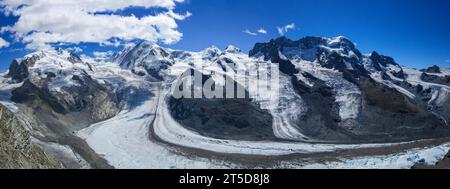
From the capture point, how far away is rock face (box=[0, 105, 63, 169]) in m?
41.7

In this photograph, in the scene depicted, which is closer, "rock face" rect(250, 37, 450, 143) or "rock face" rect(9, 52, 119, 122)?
"rock face" rect(250, 37, 450, 143)

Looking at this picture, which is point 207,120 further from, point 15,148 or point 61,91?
point 15,148

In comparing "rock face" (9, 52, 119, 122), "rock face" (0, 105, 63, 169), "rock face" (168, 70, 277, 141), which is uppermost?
"rock face" (9, 52, 119, 122)

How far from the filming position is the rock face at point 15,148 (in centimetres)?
Answer: 4169

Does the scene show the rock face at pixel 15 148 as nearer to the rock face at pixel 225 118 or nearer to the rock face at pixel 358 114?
the rock face at pixel 225 118

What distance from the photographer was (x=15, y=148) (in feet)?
147

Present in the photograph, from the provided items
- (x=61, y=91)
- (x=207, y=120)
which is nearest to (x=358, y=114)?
(x=207, y=120)

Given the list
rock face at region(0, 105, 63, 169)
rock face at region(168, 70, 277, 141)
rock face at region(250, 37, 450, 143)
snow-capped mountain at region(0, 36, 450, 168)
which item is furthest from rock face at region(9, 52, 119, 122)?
rock face at region(0, 105, 63, 169)

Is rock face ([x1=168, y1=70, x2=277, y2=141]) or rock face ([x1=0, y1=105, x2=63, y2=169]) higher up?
rock face ([x1=168, y1=70, x2=277, y2=141])

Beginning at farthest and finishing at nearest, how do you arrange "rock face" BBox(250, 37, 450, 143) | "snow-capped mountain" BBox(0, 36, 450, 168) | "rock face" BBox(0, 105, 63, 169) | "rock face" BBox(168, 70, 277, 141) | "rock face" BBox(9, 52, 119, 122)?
1. "rock face" BBox(9, 52, 119, 122)
2. "rock face" BBox(168, 70, 277, 141)
3. "rock face" BBox(250, 37, 450, 143)
4. "snow-capped mountain" BBox(0, 36, 450, 168)
5. "rock face" BBox(0, 105, 63, 169)

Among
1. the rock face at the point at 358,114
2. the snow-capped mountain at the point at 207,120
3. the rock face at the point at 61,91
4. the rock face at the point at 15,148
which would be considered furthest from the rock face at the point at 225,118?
the rock face at the point at 15,148

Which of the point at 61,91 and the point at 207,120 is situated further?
the point at 61,91

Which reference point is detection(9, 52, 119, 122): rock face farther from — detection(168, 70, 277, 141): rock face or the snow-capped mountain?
detection(168, 70, 277, 141): rock face

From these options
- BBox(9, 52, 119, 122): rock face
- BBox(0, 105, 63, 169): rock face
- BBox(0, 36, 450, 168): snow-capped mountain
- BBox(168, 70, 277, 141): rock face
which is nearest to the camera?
BBox(0, 105, 63, 169): rock face
